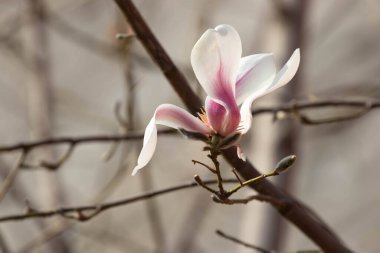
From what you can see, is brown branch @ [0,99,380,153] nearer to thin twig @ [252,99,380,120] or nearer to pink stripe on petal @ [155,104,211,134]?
thin twig @ [252,99,380,120]

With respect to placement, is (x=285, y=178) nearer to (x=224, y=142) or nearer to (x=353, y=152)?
(x=224, y=142)

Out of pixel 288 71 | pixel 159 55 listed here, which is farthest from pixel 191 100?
pixel 288 71

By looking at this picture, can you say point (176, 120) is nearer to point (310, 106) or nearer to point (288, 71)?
point (288, 71)

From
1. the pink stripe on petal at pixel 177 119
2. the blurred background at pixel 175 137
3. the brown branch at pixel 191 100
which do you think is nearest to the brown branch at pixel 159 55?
the brown branch at pixel 191 100

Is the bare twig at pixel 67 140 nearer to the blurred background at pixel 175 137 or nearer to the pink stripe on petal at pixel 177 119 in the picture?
the pink stripe on petal at pixel 177 119

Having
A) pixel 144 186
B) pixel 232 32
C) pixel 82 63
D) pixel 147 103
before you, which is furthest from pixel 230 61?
pixel 82 63

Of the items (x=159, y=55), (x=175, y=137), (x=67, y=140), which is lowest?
(x=175, y=137)

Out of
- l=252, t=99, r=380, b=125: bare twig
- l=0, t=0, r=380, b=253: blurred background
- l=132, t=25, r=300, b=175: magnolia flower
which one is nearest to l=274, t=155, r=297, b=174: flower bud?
l=132, t=25, r=300, b=175: magnolia flower
